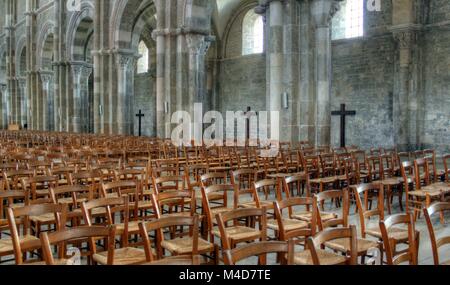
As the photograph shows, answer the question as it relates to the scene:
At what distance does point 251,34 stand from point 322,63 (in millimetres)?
16164

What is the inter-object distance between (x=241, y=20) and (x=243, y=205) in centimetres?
2658

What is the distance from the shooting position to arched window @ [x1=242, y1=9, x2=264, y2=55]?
31875 mm

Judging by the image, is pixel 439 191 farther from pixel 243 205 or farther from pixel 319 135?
pixel 319 135

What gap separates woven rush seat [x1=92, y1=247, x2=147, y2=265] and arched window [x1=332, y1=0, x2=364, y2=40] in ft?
71.2

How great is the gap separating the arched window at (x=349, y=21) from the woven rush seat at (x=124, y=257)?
2169 cm

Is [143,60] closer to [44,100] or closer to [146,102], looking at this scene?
[146,102]

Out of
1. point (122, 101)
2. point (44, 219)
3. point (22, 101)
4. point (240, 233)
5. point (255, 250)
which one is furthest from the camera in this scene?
point (22, 101)

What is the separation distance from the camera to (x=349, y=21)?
2502 centimetres

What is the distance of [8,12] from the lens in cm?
4941

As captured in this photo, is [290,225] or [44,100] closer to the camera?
[290,225]

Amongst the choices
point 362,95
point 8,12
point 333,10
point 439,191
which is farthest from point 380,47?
point 8,12

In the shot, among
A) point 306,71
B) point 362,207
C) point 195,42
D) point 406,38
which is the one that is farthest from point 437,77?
point 362,207

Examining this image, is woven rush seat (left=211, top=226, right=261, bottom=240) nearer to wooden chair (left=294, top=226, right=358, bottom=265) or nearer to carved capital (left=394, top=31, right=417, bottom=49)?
wooden chair (left=294, top=226, right=358, bottom=265)

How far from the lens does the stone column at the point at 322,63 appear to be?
16.6 m
